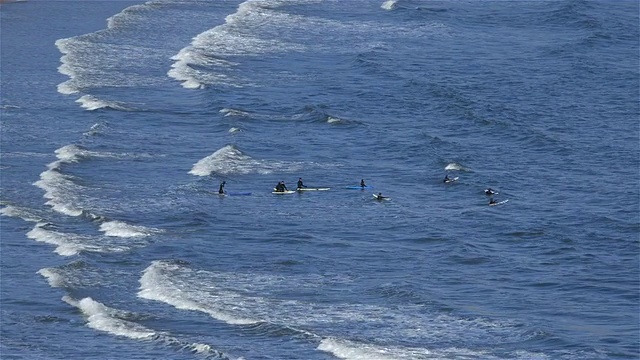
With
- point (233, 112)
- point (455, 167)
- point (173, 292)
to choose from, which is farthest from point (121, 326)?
point (233, 112)

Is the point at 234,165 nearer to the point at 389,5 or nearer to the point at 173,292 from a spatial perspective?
the point at 173,292

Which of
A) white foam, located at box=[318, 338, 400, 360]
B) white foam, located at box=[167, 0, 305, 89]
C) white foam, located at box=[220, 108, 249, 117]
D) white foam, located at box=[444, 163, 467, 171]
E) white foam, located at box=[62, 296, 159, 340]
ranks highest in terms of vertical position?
white foam, located at box=[167, 0, 305, 89]

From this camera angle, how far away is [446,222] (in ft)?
216

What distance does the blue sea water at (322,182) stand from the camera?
5147 cm

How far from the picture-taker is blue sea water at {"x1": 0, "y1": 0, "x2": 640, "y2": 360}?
A: 51469 mm

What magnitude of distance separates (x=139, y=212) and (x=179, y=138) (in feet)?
50.1

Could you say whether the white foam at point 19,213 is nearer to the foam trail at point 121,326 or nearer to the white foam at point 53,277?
the white foam at point 53,277

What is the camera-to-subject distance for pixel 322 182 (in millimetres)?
73438

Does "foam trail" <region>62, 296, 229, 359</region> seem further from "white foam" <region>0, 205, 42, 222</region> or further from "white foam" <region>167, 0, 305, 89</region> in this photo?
"white foam" <region>167, 0, 305, 89</region>

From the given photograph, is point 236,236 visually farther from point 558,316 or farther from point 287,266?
point 558,316

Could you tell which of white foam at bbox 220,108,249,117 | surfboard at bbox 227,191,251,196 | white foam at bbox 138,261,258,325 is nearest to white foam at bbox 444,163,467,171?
surfboard at bbox 227,191,251,196

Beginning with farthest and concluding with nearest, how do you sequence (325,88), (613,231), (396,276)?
(325,88), (613,231), (396,276)

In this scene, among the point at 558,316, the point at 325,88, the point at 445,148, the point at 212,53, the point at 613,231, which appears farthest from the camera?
the point at 212,53

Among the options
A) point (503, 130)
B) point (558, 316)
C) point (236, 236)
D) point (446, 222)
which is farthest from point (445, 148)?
point (558, 316)
